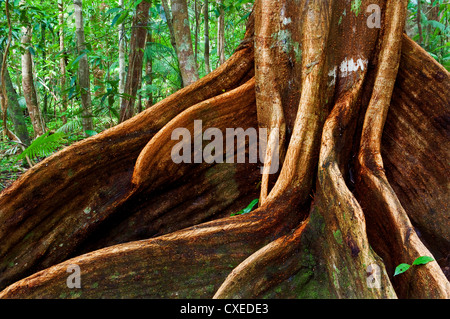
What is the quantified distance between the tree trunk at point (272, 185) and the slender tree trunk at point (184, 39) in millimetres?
836

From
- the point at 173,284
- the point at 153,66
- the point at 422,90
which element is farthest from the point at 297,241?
the point at 153,66

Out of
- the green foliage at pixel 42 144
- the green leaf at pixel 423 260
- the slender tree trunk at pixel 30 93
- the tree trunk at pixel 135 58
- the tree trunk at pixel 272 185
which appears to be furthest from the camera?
the slender tree trunk at pixel 30 93

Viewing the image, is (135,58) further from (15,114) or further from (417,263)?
(417,263)

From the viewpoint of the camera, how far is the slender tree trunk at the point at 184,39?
11.8ft

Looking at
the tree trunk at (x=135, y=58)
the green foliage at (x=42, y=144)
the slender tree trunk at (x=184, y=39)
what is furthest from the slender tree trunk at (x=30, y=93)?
the slender tree trunk at (x=184, y=39)

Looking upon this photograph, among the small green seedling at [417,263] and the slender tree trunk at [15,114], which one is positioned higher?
the slender tree trunk at [15,114]

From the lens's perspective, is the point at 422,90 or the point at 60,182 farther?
the point at 422,90

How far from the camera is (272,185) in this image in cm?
254

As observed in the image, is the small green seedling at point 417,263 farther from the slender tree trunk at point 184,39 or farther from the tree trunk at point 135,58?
the tree trunk at point 135,58

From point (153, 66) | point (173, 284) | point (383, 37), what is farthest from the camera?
point (153, 66)

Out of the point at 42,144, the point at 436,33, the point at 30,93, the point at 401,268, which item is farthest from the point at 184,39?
the point at 30,93

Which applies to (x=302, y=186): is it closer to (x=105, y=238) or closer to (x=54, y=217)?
(x=105, y=238)

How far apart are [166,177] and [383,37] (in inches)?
73.1
